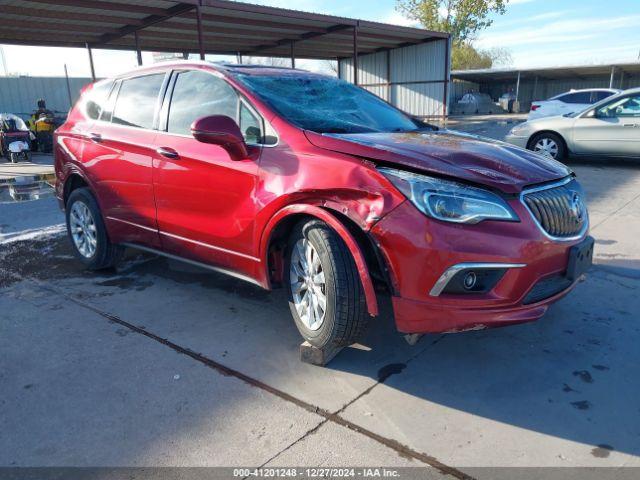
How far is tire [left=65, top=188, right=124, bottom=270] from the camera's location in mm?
4508

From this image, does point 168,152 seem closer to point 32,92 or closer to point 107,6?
point 107,6

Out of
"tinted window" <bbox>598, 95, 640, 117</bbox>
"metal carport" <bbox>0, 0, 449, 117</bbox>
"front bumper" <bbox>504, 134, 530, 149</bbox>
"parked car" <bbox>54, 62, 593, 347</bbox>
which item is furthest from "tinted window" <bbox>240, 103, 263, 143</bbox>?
"metal carport" <bbox>0, 0, 449, 117</bbox>

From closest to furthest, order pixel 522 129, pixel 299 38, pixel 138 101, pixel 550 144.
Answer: pixel 138 101 < pixel 550 144 < pixel 522 129 < pixel 299 38

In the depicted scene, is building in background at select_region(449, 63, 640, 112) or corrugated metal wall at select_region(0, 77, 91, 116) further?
building in background at select_region(449, 63, 640, 112)

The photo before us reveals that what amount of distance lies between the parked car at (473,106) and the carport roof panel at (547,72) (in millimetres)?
1719

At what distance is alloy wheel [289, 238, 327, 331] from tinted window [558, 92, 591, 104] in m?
16.9

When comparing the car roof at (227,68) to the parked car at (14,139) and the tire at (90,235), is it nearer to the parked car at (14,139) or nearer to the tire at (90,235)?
the tire at (90,235)

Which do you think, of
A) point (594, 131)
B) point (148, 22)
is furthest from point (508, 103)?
point (148, 22)

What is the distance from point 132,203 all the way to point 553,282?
3.13 m

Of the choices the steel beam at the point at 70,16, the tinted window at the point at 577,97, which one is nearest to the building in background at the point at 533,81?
the tinted window at the point at 577,97

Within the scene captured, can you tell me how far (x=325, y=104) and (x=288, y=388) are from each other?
1971 mm

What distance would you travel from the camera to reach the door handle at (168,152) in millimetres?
3598

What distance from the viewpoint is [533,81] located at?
135 feet

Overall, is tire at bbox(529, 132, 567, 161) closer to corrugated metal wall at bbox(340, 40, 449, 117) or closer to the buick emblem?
the buick emblem
